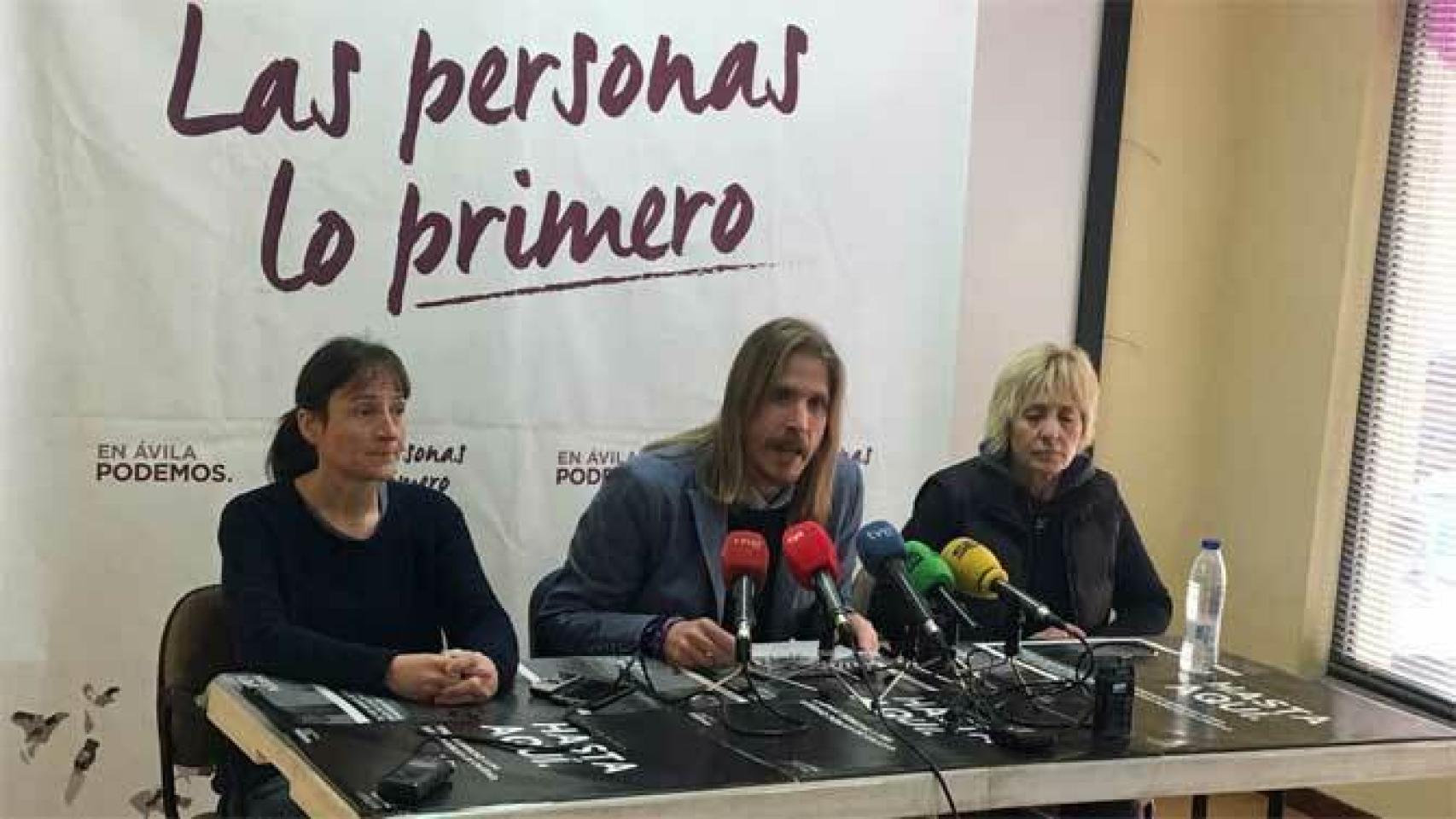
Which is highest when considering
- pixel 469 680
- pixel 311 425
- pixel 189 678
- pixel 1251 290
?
pixel 1251 290

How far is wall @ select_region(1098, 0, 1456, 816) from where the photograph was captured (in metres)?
4.70

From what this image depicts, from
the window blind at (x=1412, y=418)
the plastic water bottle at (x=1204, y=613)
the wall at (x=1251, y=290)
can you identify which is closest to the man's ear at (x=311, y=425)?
the plastic water bottle at (x=1204, y=613)

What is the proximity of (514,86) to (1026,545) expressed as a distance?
1454 millimetres

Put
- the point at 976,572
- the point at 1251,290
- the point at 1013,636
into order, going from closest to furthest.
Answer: the point at 976,572 < the point at 1013,636 < the point at 1251,290

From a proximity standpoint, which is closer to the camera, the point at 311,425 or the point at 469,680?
the point at 469,680

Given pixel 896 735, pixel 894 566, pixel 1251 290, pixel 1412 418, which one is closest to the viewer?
pixel 896 735

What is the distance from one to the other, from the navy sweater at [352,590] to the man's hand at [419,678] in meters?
0.02

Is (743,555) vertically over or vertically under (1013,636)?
over

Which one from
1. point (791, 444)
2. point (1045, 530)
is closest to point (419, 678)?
point (791, 444)

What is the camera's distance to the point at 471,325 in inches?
151

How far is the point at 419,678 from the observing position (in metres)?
2.62

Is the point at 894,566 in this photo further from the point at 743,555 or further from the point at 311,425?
the point at 311,425

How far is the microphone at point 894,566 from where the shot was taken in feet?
8.54

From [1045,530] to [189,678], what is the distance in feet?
5.51
